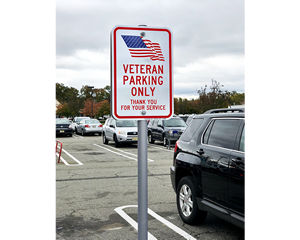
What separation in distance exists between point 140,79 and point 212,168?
2.79 metres

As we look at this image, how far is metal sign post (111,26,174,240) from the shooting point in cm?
252

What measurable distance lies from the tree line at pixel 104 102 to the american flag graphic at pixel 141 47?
136ft

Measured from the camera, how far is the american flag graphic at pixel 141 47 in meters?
2.53

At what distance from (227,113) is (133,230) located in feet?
7.35

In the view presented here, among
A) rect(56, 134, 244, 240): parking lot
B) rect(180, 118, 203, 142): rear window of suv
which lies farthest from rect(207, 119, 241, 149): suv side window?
rect(56, 134, 244, 240): parking lot

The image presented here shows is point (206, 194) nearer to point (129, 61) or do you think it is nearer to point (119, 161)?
point (129, 61)

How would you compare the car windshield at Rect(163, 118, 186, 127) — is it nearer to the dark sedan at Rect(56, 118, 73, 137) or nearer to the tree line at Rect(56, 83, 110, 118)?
the dark sedan at Rect(56, 118, 73, 137)

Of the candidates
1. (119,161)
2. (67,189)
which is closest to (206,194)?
(67,189)

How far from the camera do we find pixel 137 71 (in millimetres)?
2516

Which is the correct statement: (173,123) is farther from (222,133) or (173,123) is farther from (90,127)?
(222,133)

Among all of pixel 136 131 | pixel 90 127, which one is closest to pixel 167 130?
pixel 136 131

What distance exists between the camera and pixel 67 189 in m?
8.82

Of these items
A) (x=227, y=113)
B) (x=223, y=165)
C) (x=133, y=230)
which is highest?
(x=227, y=113)
